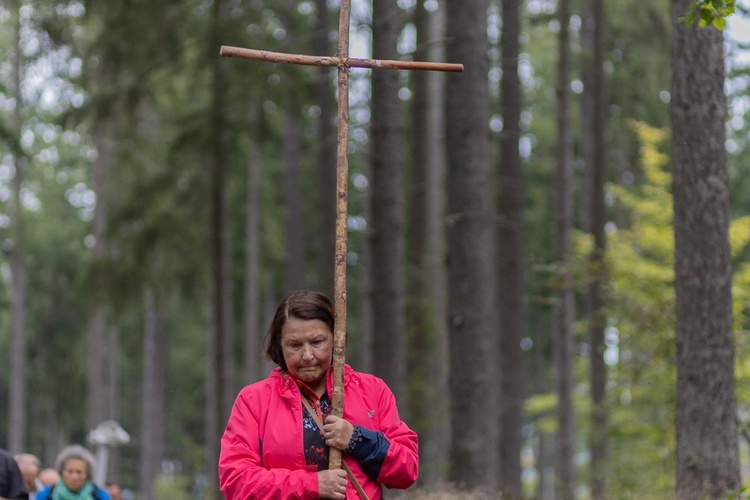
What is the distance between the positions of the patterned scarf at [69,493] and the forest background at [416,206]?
153 inches

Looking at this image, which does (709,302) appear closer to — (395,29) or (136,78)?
(395,29)

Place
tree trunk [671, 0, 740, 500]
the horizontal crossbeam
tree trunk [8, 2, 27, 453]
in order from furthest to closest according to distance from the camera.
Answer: tree trunk [8, 2, 27, 453]
tree trunk [671, 0, 740, 500]
the horizontal crossbeam

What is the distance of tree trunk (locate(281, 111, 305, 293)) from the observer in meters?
24.1

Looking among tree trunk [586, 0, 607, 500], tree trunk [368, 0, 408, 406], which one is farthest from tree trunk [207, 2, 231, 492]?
tree trunk [586, 0, 607, 500]

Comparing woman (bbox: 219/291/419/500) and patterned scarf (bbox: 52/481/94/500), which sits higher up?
woman (bbox: 219/291/419/500)

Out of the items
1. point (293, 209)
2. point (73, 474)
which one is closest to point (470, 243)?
point (73, 474)

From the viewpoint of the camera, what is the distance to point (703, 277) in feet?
29.1

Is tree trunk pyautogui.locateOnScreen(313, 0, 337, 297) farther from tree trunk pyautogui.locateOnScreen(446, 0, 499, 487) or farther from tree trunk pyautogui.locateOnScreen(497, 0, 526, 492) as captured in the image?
tree trunk pyautogui.locateOnScreen(446, 0, 499, 487)

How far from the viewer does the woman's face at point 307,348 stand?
4711 mm

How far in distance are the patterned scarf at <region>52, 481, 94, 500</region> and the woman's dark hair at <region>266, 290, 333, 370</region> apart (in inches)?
191

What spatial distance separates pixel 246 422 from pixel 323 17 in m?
17.4

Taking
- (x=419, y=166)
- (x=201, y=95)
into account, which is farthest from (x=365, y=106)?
(x=419, y=166)

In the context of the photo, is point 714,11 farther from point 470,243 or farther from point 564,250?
point 564,250

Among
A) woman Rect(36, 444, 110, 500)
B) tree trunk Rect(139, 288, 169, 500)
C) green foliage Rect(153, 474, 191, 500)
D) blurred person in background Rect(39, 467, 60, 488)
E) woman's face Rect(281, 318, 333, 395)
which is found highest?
woman's face Rect(281, 318, 333, 395)
